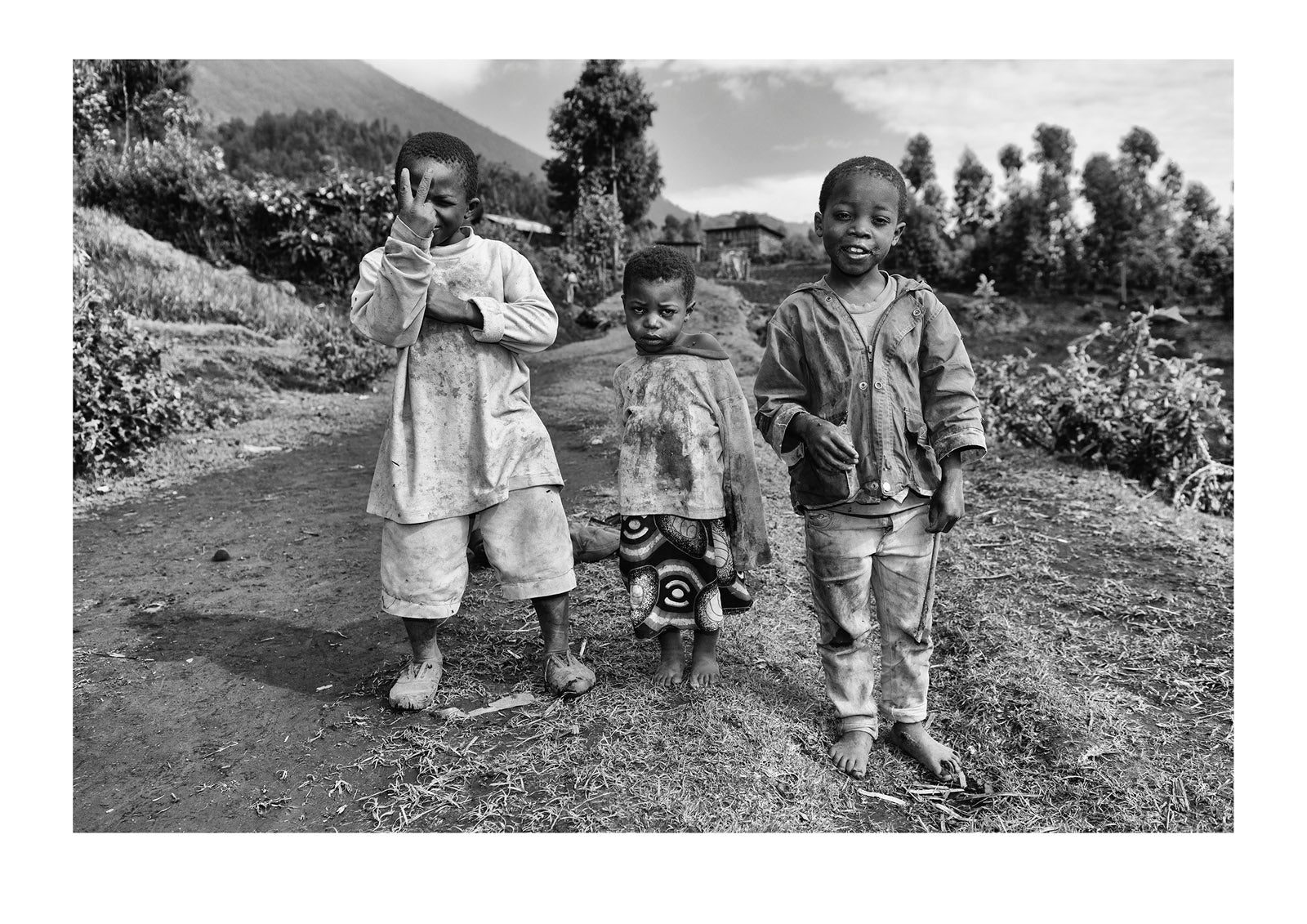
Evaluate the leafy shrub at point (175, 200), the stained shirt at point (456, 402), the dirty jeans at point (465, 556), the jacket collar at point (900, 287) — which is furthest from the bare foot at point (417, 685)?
the leafy shrub at point (175, 200)

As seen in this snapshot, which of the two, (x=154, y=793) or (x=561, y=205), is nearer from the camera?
(x=154, y=793)

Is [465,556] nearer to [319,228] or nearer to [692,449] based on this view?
[692,449]

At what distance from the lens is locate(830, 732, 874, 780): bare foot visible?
253 centimetres

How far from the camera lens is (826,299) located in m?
2.51

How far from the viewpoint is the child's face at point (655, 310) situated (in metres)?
2.79

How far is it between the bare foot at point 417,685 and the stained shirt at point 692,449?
810mm

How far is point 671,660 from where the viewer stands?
A: 9.86 feet

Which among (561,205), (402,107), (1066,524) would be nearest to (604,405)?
(1066,524)

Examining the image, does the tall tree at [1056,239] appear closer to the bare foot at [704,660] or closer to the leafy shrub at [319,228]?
the leafy shrub at [319,228]

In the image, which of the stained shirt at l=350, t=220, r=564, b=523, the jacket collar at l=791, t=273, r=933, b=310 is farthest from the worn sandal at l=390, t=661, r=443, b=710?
the jacket collar at l=791, t=273, r=933, b=310

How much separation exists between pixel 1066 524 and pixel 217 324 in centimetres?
930

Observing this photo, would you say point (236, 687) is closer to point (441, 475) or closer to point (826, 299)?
point (441, 475)

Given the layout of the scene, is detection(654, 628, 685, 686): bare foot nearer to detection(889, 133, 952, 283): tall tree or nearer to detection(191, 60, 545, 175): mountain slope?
detection(889, 133, 952, 283): tall tree

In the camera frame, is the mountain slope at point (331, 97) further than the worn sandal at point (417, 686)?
Yes
